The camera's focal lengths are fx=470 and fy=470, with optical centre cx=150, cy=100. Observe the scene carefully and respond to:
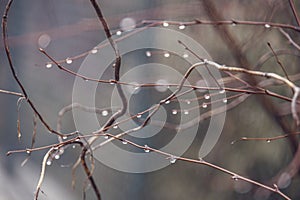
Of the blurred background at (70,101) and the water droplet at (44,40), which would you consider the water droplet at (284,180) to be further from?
the water droplet at (44,40)

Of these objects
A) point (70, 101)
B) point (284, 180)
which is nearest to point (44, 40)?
point (70, 101)

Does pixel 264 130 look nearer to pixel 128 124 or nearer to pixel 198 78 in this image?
pixel 198 78

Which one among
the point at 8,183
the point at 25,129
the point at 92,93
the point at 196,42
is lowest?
the point at 8,183

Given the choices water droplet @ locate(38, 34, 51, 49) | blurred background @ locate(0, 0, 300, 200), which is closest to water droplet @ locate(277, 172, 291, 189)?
blurred background @ locate(0, 0, 300, 200)

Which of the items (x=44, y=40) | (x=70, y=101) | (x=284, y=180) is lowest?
(x=284, y=180)

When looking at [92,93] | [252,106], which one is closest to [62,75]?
[92,93]

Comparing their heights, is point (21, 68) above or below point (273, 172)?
above

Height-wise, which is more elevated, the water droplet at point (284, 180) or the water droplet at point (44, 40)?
the water droplet at point (44, 40)

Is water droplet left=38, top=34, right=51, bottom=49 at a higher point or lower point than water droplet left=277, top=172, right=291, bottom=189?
higher

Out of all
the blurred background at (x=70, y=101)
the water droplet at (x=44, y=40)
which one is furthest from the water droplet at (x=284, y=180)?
the water droplet at (x=44, y=40)

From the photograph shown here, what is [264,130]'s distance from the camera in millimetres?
1170

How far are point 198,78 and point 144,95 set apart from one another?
0.18 metres

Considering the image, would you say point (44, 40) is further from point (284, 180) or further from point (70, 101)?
point (284, 180)

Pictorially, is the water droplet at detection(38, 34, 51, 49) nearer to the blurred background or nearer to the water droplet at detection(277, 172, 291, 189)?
the blurred background
